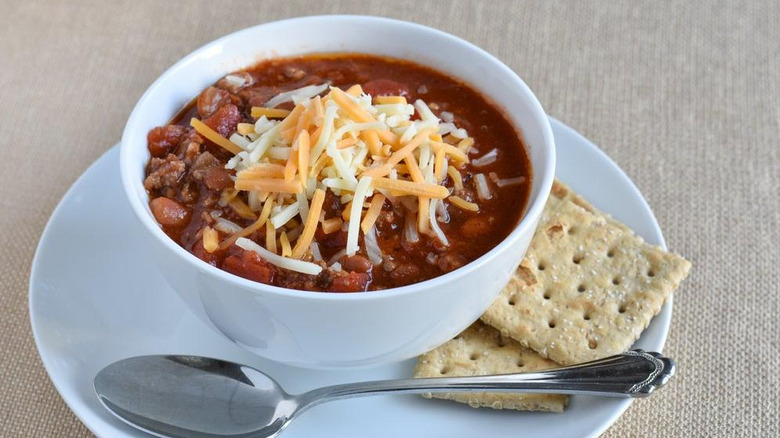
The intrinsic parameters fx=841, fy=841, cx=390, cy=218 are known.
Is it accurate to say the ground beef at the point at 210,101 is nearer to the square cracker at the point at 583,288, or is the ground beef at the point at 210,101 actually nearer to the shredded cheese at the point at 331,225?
the shredded cheese at the point at 331,225

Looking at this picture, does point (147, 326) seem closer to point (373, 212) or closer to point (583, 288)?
point (373, 212)

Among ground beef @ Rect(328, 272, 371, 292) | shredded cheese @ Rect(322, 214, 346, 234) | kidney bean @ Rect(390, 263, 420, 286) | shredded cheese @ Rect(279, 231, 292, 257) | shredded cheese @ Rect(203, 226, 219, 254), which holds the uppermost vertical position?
shredded cheese @ Rect(203, 226, 219, 254)

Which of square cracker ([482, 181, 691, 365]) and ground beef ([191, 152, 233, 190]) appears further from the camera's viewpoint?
square cracker ([482, 181, 691, 365])

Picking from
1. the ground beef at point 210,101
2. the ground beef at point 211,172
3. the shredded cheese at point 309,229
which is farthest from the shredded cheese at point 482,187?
the ground beef at point 210,101

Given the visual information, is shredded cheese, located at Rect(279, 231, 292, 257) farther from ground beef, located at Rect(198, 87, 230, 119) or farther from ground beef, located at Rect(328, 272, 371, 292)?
ground beef, located at Rect(198, 87, 230, 119)

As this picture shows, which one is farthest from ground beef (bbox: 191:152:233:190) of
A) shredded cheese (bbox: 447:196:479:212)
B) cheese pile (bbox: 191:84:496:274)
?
shredded cheese (bbox: 447:196:479:212)

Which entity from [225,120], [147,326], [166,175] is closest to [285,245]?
[166,175]
